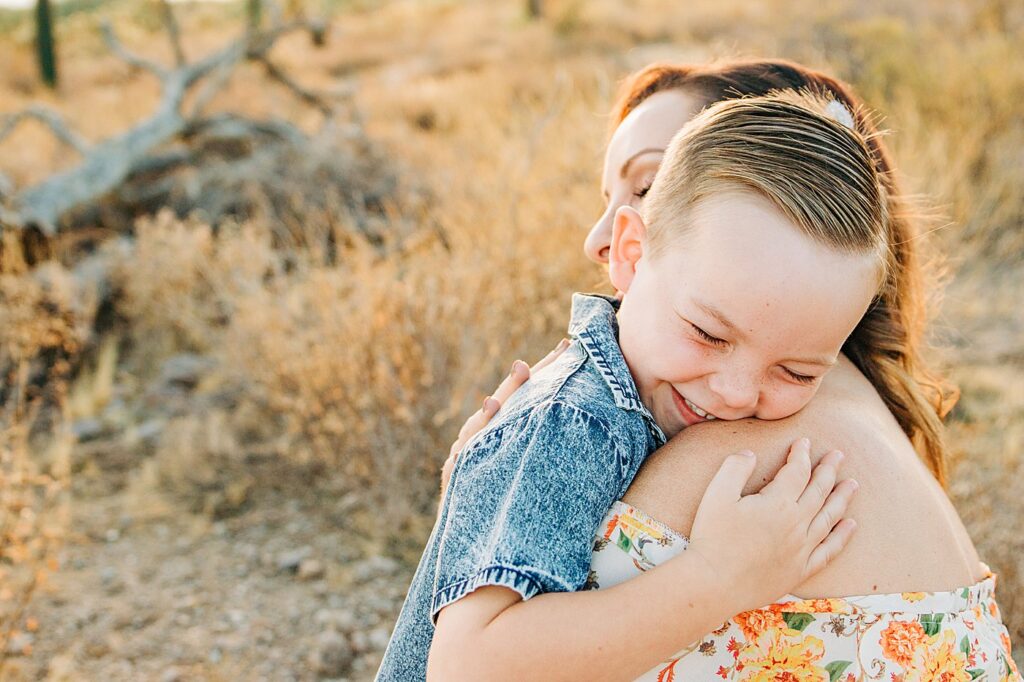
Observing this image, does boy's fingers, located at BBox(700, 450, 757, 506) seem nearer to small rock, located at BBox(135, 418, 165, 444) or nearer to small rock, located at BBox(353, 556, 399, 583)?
small rock, located at BBox(353, 556, 399, 583)

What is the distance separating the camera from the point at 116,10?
121 ft

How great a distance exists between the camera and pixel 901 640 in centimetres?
136

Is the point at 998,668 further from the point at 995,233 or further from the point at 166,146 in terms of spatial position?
the point at 166,146

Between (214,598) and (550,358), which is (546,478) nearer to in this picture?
(550,358)

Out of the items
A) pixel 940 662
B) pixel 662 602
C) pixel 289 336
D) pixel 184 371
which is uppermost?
pixel 662 602

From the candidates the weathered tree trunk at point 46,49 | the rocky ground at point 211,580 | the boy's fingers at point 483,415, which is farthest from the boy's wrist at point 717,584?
the weathered tree trunk at point 46,49

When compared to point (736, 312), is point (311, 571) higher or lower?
lower

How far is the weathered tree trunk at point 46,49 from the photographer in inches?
667

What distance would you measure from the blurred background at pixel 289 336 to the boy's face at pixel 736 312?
1.32 meters

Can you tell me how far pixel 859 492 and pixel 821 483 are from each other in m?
0.09

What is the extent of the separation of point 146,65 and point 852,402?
22.9 ft

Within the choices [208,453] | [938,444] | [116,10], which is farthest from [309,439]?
[116,10]

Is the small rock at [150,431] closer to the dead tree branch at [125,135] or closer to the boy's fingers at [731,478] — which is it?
the dead tree branch at [125,135]

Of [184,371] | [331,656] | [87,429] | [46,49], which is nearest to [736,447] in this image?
[331,656]
